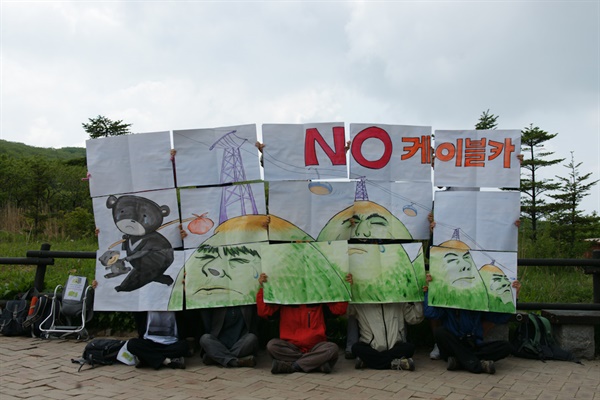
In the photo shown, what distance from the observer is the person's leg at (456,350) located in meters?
5.64

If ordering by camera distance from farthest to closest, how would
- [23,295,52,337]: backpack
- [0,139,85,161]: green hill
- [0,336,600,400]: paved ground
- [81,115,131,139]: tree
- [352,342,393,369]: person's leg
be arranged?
[0,139,85,161]: green hill
[81,115,131,139]: tree
[23,295,52,337]: backpack
[352,342,393,369]: person's leg
[0,336,600,400]: paved ground

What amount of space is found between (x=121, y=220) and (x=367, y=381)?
133 inches

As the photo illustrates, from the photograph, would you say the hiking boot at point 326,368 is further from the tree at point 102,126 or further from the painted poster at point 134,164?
the tree at point 102,126

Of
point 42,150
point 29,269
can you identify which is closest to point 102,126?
point 29,269

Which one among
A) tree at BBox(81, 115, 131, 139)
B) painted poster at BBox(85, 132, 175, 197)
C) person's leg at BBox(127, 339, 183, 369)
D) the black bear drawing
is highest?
tree at BBox(81, 115, 131, 139)

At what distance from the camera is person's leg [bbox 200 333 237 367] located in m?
5.84

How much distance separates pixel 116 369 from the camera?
19.0ft

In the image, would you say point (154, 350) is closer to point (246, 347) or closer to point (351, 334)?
point (246, 347)

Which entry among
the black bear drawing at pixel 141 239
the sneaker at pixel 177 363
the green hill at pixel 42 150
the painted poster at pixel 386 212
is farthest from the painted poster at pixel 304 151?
the green hill at pixel 42 150

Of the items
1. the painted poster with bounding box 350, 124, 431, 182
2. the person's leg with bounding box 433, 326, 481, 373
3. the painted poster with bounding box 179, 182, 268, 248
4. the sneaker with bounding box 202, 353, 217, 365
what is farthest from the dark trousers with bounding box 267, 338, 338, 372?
the painted poster with bounding box 350, 124, 431, 182

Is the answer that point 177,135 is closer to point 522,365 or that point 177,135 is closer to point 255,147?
point 255,147

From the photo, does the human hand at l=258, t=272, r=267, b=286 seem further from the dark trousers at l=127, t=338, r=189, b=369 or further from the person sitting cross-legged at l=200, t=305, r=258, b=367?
the dark trousers at l=127, t=338, r=189, b=369

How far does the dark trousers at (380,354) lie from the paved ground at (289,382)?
11 cm

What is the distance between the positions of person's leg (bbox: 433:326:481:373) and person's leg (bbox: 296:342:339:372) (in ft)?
3.96
